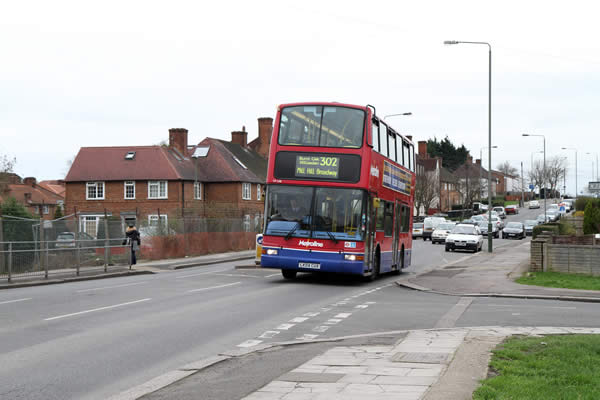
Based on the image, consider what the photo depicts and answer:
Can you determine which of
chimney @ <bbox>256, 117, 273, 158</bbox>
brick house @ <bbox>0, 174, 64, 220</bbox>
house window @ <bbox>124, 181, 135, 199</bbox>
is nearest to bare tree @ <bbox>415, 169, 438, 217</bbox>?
chimney @ <bbox>256, 117, 273, 158</bbox>

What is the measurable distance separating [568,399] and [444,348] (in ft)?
10.5

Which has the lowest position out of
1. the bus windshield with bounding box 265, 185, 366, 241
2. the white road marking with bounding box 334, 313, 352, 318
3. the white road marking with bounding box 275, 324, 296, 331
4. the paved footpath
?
the white road marking with bounding box 334, 313, 352, 318

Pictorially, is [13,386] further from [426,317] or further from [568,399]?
[426,317]

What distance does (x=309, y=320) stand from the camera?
12.9 metres

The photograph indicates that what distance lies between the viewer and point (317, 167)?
20.0m

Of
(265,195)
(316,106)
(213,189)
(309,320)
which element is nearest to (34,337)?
(309,320)

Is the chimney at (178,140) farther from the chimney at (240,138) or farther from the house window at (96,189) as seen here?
the chimney at (240,138)

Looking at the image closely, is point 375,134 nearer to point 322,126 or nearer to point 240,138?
point 322,126

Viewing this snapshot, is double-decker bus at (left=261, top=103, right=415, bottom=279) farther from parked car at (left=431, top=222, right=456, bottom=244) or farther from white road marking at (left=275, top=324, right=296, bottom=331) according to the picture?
parked car at (left=431, top=222, right=456, bottom=244)

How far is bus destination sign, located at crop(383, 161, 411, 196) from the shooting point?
2248 centimetres

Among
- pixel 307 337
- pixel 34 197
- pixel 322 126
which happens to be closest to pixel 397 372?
pixel 307 337

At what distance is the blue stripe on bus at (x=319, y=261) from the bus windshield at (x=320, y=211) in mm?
465

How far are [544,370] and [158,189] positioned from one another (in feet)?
196

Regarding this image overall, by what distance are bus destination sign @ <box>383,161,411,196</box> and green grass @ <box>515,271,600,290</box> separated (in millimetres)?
4823
